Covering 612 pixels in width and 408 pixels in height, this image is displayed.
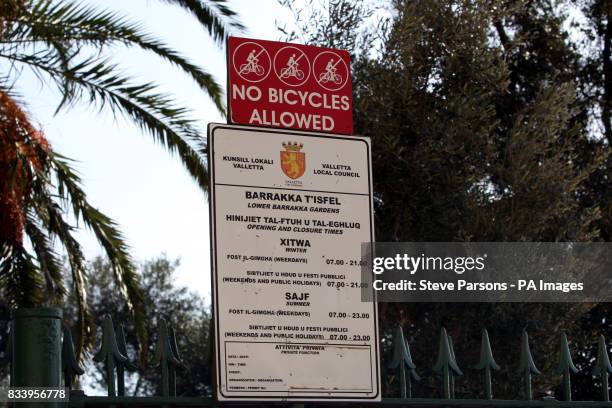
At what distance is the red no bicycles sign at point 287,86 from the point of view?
445 centimetres

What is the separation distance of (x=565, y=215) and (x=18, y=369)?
10.2 meters

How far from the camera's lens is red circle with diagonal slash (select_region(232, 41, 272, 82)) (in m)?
4.46

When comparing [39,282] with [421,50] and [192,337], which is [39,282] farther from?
[192,337]

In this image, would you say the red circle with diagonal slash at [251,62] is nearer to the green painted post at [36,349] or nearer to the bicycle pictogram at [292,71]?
the bicycle pictogram at [292,71]

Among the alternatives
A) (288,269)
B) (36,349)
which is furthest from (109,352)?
(288,269)

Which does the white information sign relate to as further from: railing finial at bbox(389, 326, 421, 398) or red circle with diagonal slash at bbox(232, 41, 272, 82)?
red circle with diagonal slash at bbox(232, 41, 272, 82)

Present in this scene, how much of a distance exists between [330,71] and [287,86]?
0.20 m

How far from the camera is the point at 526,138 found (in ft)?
42.4

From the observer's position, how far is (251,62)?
4.49 metres

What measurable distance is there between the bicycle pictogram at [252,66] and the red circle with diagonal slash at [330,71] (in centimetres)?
22

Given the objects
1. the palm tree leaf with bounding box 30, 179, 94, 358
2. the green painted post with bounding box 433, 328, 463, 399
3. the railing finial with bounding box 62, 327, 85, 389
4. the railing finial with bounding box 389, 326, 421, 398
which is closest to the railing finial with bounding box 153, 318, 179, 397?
the railing finial with bounding box 62, 327, 85, 389

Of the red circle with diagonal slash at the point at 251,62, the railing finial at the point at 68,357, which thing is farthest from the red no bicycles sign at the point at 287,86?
the railing finial at the point at 68,357

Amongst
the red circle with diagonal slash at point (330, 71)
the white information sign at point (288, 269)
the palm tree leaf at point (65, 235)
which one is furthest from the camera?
the palm tree leaf at point (65, 235)

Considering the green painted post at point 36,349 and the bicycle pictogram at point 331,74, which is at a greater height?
the bicycle pictogram at point 331,74
